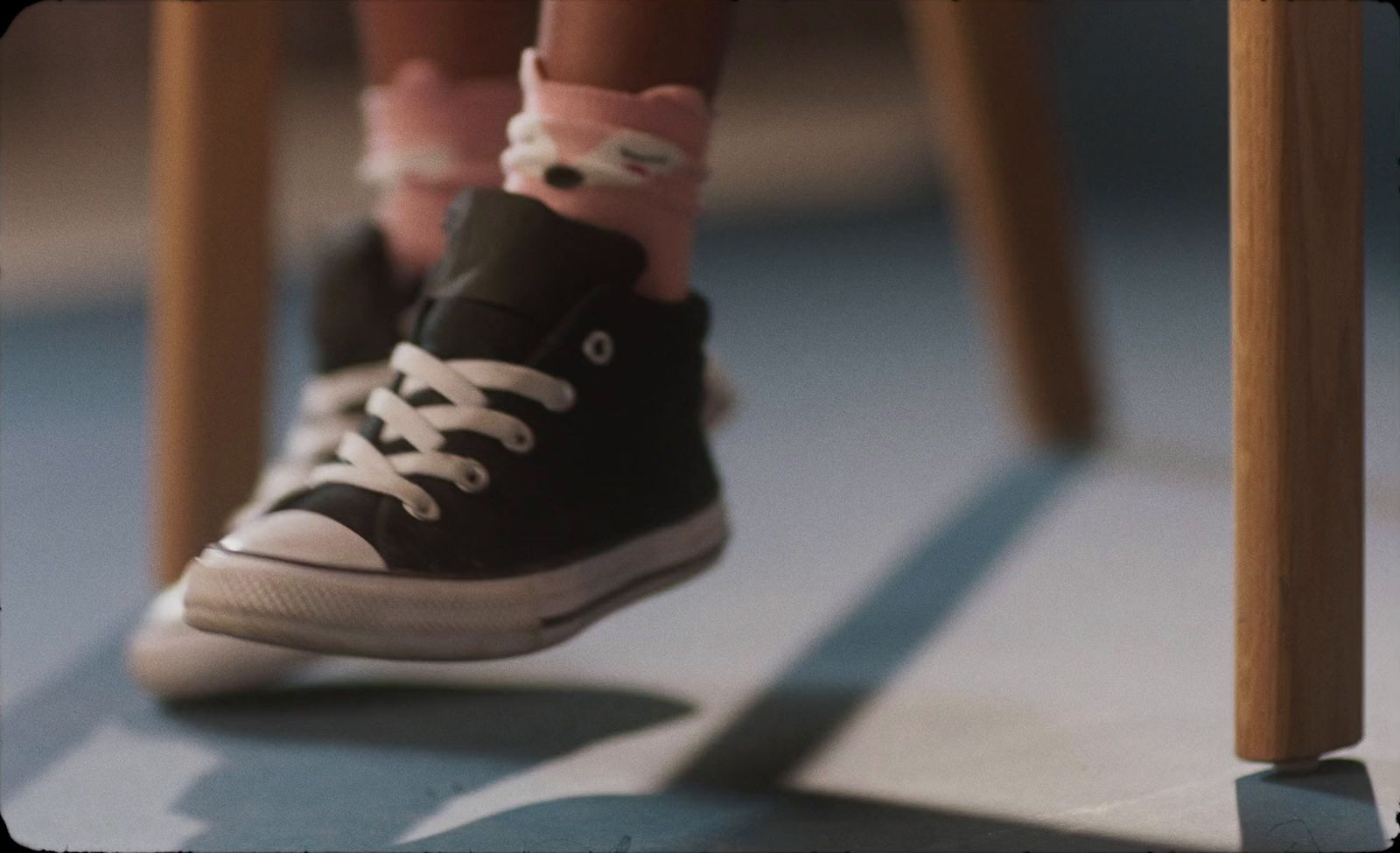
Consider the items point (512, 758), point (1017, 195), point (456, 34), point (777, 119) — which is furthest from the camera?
point (777, 119)

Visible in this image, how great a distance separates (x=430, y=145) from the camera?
2.29 feet

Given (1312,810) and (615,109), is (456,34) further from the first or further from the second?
(1312,810)

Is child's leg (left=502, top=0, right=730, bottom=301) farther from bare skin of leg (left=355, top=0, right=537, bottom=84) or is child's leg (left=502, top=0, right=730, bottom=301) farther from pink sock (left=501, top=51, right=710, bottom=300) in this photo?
bare skin of leg (left=355, top=0, right=537, bottom=84)

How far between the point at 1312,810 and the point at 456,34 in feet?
1.50

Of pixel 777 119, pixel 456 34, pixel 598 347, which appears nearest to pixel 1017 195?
pixel 456 34

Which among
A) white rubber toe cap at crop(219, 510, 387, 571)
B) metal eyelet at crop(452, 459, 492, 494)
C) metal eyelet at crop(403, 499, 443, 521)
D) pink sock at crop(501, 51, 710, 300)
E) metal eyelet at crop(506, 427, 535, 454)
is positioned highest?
pink sock at crop(501, 51, 710, 300)

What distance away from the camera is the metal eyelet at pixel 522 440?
0.53m

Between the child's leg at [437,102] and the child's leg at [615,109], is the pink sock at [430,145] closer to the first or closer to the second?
the child's leg at [437,102]

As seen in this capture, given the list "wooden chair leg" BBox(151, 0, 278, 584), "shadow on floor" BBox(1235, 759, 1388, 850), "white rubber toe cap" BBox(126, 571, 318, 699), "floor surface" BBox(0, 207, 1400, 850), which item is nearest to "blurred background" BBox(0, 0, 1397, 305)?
"floor surface" BBox(0, 207, 1400, 850)

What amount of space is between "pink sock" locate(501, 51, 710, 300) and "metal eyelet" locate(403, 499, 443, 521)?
11cm

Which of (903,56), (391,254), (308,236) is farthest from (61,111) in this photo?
(391,254)

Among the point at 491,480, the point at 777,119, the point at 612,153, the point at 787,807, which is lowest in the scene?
the point at 787,807

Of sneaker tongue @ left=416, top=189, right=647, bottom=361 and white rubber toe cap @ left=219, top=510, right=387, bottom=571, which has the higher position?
sneaker tongue @ left=416, top=189, right=647, bottom=361

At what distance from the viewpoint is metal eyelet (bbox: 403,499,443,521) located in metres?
0.51
